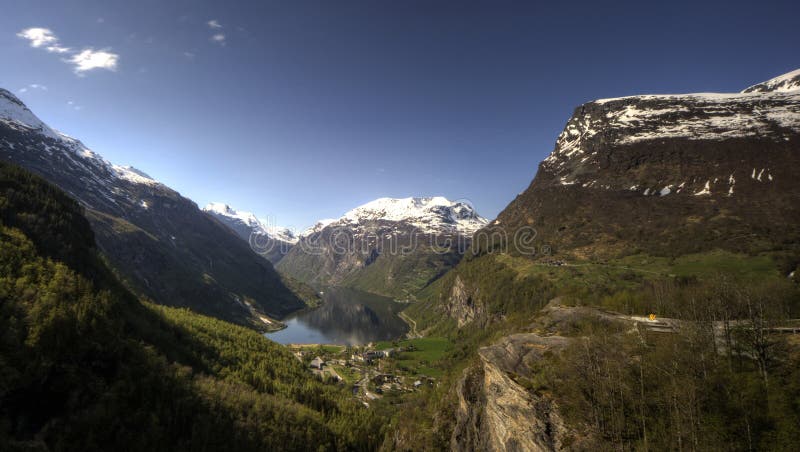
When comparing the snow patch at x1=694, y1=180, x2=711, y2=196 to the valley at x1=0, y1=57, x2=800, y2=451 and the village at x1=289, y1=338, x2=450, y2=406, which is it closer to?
the valley at x1=0, y1=57, x2=800, y2=451

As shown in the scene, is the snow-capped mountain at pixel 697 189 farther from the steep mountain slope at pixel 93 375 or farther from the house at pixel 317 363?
the steep mountain slope at pixel 93 375

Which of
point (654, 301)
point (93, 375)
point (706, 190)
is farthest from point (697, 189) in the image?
point (93, 375)

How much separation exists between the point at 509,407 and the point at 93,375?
6324 cm

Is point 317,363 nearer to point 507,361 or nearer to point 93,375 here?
point 93,375

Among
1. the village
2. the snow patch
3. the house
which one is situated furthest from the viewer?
the house

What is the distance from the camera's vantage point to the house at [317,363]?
15190 centimetres

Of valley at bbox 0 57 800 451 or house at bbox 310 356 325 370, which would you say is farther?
house at bbox 310 356 325 370

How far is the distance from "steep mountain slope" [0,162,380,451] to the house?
6781cm

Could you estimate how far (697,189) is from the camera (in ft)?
496

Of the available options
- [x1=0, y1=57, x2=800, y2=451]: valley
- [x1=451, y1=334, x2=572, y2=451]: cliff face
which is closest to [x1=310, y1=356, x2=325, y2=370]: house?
[x1=0, y1=57, x2=800, y2=451]: valley

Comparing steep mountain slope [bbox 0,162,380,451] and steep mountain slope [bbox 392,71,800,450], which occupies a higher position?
steep mountain slope [bbox 392,71,800,450]

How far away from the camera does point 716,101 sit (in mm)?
194250

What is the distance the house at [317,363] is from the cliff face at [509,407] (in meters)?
120

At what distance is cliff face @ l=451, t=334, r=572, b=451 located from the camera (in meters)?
30.6
